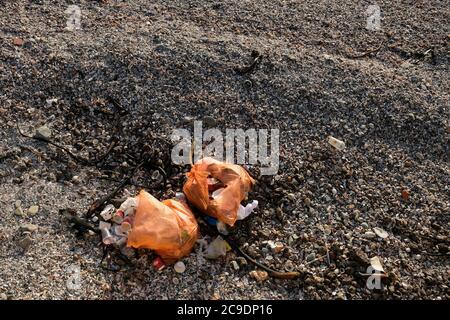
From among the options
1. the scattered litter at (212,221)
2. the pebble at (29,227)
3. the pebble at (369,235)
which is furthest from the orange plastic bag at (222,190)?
the pebble at (29,227)

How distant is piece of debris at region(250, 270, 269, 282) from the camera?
261 cm

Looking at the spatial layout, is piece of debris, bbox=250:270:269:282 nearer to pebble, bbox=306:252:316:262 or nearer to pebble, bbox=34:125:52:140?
pebble, bbox=306:252:316:262

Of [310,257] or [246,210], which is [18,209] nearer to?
[246,210]

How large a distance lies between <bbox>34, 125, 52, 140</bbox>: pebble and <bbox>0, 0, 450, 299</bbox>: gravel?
3 cm

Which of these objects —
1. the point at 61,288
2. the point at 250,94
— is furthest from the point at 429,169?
the point at 61,288

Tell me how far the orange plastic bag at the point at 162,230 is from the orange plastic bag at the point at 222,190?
137 millimetres

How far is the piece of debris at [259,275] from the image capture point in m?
2.61

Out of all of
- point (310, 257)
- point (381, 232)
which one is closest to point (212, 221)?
point (310, 257)

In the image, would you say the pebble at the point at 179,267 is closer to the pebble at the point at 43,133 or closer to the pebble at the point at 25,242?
the pebble at the point at 25,242

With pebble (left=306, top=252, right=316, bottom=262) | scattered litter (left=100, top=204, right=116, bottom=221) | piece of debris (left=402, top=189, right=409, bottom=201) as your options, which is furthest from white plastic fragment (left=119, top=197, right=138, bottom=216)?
piece of debris (left=402, top=189, right=409, bottom=201)

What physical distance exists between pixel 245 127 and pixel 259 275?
121 centimetres

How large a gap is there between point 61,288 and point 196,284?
72 cm

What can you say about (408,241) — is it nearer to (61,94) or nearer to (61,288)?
(61,288)

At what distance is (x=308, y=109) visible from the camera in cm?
358
